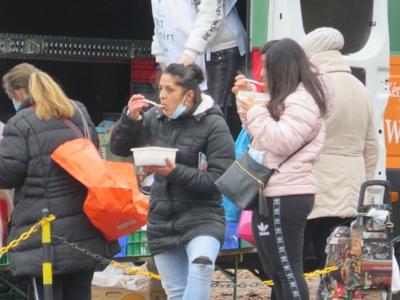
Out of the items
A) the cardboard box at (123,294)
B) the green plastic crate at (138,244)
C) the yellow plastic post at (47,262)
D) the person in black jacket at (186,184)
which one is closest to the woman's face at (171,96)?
the person in black jacket at (186,184)

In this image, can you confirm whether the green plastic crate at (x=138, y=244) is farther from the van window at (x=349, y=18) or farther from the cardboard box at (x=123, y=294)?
the van window at (x=349, y=18)

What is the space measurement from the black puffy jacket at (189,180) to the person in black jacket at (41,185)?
1.19ft

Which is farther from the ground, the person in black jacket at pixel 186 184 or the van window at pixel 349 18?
the van window at pixel 349 18

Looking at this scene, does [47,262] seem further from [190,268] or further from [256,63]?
[256,63]

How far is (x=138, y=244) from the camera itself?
6402 mm

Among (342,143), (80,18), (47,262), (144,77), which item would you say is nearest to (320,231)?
(342,143)

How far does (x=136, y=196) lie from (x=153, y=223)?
176 millimetres

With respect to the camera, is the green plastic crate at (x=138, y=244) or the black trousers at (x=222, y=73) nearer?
the green plastic crate at (x=138, y=244)

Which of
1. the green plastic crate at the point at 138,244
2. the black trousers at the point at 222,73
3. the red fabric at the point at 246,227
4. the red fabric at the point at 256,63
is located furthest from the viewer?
the black trousers at the point at 222,73

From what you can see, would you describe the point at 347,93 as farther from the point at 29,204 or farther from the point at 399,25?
the point at 29,204

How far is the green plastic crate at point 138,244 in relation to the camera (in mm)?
6383

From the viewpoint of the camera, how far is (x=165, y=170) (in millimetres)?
5125

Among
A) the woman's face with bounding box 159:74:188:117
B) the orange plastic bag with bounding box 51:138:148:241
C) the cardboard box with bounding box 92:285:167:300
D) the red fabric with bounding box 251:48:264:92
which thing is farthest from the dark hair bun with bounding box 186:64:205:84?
the cardboard box with bounding box 92:285:167:300

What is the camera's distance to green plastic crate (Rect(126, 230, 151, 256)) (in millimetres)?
6383
